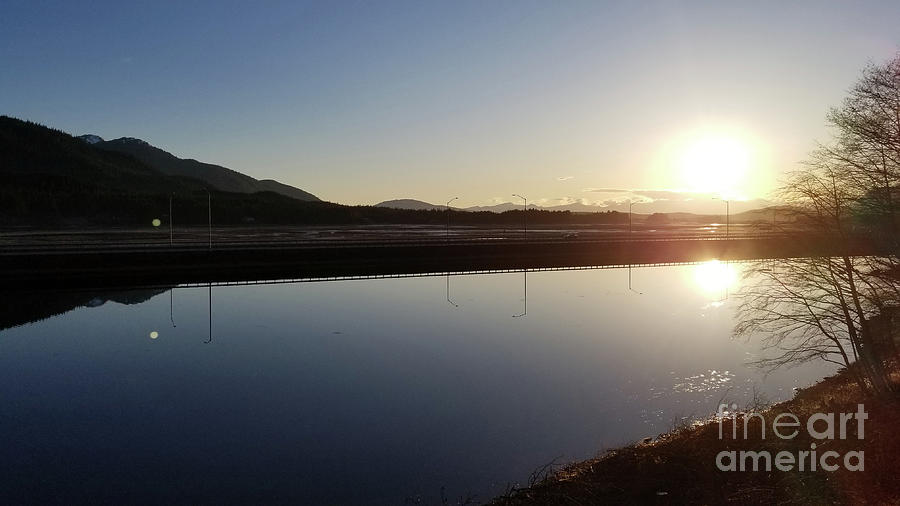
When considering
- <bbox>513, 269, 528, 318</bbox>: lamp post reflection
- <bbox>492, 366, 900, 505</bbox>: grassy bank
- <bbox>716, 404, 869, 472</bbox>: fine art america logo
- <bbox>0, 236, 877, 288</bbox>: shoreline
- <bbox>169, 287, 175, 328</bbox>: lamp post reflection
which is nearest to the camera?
<bbox>492, 366, 900, 505</bbox>: grassy bank

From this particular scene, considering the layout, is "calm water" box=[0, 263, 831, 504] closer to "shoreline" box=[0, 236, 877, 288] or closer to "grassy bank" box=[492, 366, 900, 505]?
"grassy bank" box=[492, 366, 900, 505]

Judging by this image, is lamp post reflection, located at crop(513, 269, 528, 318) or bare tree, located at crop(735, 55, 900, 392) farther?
lamp post reflection, located at crop(513, 269, 528, 318)

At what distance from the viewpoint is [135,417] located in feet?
63.5

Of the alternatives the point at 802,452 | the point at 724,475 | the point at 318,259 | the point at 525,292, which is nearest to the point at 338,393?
the point at 724,475

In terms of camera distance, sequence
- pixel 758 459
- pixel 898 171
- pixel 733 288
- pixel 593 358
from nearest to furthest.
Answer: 1. pixel 758 459
2. pixel 898 171
3. pixel 593 358
4. pixel 733 288

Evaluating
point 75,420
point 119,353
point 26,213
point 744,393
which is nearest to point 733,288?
point 744,393

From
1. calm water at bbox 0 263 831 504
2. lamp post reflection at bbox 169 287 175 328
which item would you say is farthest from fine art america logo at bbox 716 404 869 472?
lamp post reflection at bbox 169 287 175 328

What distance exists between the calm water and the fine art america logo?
3557mm

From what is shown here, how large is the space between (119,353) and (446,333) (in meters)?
16.4

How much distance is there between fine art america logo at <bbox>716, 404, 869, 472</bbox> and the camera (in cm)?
1278

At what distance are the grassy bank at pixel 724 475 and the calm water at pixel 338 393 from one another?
1785 millimetres

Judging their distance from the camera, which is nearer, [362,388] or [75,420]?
[75,420]

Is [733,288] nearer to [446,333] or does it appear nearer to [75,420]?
[446,333]

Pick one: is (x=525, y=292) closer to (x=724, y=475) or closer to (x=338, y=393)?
(x=338, y=393)
